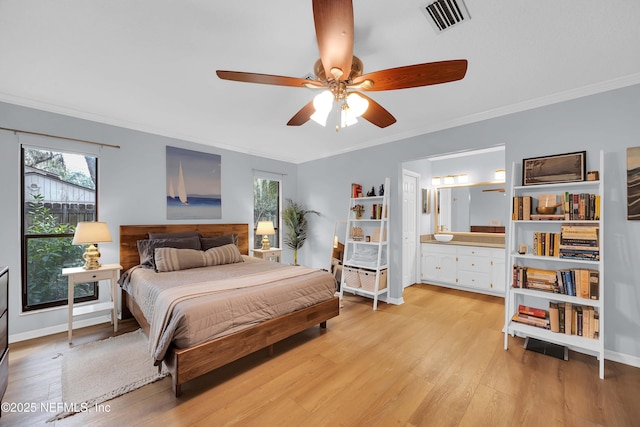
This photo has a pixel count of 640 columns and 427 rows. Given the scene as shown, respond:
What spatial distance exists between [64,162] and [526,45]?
4.71 metres

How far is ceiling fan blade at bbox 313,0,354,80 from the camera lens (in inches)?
45.9

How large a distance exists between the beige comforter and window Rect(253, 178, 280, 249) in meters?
1.70

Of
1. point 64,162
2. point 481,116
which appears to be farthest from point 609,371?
point 64,162

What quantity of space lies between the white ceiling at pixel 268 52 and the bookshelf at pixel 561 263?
2.75 feet

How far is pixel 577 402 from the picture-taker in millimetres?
1873

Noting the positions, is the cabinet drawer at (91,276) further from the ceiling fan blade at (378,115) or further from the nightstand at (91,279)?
the ceiling fan blade at (378,115)

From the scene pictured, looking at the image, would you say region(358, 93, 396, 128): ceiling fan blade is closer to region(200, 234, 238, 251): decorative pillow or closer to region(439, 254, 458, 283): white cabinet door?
region(200, 234, 238, 251): decorative pillow

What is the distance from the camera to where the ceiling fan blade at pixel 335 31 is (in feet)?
3.83

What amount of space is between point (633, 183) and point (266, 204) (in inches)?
186

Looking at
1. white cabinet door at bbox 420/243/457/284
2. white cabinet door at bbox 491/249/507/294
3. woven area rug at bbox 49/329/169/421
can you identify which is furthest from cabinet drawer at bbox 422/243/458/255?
woven area rug at bbox 49/329/169/421

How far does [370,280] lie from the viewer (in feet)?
12.8

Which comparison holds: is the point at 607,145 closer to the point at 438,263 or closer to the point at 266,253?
the point at 438,263

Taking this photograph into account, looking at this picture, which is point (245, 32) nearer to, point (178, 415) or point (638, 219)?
point (178, 415)

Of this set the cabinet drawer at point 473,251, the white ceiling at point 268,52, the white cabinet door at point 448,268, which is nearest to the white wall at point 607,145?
the white ceiling at point 268,52
